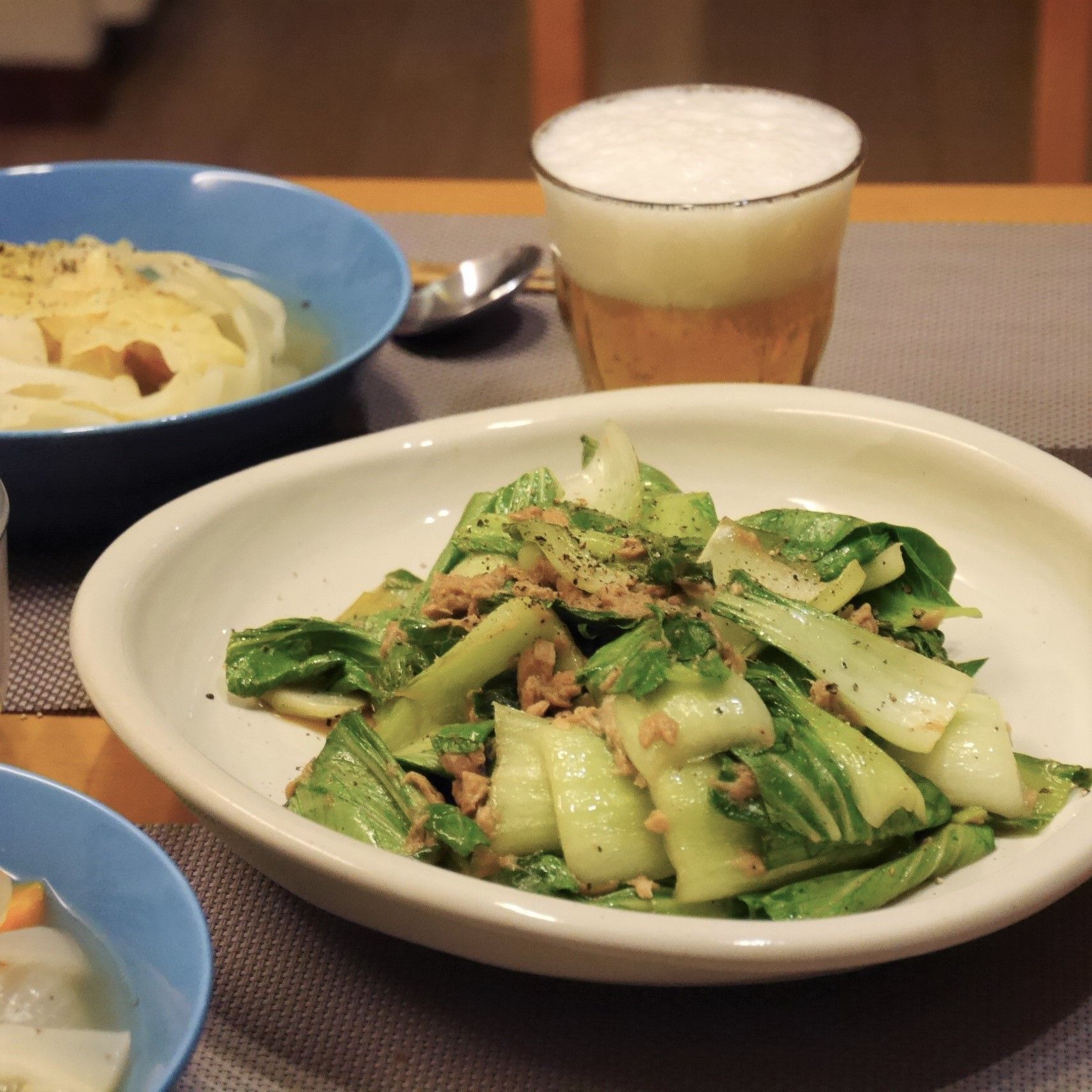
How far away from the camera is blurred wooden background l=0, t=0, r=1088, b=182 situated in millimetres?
4633

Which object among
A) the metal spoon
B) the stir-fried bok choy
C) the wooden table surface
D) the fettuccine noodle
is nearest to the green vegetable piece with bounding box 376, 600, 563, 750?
the stir-fried bok choy

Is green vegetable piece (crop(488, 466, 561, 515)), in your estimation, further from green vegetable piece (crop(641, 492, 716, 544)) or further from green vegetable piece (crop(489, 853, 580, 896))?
green vegetable piece (crop(489, 853, 580, 896))

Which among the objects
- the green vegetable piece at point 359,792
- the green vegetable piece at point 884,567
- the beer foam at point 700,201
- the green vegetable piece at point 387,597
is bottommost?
the green vegetable piece at point 387,597

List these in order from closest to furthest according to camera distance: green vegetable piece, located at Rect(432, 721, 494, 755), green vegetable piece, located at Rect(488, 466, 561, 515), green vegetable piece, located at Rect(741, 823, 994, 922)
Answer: green vegetable piece, located at Rect(741, 823, 994, 922)
green vegetable piece, located at Rect(432, 721, 494, 755)
green vegetable piece, located at Rect(488, 466, 561, 515)

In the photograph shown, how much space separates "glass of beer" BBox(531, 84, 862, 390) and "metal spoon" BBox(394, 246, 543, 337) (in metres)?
0.24

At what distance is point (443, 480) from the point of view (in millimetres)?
1284

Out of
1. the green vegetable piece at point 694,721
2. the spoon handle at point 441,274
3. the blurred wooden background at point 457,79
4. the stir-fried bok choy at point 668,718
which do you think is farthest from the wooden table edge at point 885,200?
the blurred wooden background at point 457,79

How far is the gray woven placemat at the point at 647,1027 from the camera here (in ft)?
2.64

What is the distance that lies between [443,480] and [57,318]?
19.6 inches

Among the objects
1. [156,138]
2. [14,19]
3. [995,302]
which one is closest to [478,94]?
[156,138]

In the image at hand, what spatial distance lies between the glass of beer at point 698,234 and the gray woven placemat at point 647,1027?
2.29ft

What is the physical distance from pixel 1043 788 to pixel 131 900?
1.95 feet

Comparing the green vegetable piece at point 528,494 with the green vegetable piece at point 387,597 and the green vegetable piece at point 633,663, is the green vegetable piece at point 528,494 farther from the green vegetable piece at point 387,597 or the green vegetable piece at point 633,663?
the green vegetable piece at point 633,663

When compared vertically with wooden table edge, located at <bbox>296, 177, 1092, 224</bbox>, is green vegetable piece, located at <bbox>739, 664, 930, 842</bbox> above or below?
above
